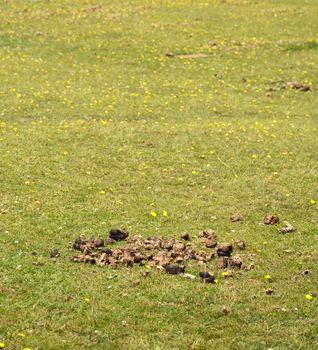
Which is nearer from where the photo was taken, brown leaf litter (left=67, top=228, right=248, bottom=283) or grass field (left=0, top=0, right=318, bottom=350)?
grass field (left=0, top=0, right=318, bottom=350)

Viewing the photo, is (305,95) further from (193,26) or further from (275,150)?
Result: (193,26)

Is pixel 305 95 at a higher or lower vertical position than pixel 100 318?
lower

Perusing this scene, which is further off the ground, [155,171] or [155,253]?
[155,253]

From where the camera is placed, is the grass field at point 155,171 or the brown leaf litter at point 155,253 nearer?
the grass field at point 155,171

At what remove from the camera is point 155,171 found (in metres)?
17.6

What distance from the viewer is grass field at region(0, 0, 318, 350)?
35.6 ft

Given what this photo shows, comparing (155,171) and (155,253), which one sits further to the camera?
(155,171)

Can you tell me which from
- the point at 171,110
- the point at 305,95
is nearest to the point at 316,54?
the point at 305,95

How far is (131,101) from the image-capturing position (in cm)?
2464

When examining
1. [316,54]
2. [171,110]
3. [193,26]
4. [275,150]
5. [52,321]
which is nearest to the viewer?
[52,321]

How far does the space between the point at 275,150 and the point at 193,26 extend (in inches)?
740

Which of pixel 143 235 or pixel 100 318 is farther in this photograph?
pixel 143 235

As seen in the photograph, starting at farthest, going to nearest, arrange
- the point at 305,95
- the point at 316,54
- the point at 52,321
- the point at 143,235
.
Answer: the point at 316,54
the point at 305,95
the point at 143,235
the point at 52,321

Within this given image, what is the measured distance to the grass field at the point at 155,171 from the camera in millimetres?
10844
